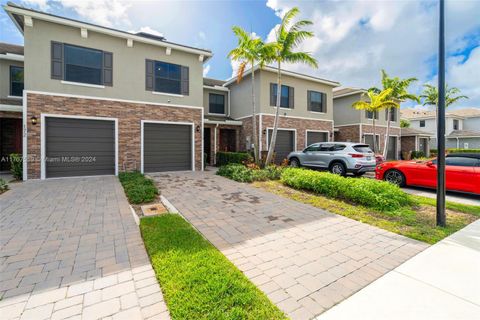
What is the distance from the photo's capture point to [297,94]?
16.1m

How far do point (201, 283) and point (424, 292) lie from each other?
2.58 m

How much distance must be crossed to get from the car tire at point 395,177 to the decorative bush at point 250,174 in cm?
442

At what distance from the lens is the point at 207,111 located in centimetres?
1652

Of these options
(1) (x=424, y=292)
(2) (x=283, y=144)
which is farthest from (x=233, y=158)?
(1) (x=424, y=292)

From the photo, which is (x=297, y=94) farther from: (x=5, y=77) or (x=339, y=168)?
(x=5, y=77)

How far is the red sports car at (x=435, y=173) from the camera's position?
7211 mm

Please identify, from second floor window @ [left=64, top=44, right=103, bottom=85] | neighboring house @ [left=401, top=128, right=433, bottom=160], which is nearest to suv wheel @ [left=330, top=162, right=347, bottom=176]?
second floor window @ [left=64, top=44, right=103, bottom=85]

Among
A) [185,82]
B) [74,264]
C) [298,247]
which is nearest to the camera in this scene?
[74,264]

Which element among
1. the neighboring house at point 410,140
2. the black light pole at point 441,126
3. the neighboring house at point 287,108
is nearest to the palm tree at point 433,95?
the neighboring house at point 410,140

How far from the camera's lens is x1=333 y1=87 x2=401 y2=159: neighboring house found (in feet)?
63.7

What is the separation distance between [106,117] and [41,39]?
12.4ft

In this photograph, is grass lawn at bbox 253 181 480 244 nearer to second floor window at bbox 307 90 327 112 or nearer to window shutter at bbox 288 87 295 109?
window shutter at bbox 288 87 295 109

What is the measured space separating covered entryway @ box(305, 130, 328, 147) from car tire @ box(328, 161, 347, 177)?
18.1ft

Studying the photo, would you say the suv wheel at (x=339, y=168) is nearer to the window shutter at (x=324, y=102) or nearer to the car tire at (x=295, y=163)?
the car tire at (x=295, y=163)
